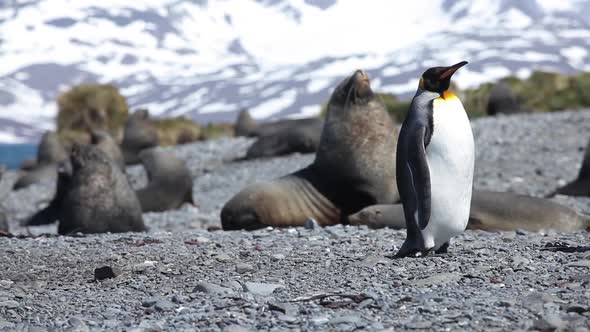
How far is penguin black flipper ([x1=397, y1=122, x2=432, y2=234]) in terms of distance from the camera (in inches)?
192

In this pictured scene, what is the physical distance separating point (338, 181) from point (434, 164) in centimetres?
295

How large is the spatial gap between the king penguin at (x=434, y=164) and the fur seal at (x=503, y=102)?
1459 cm

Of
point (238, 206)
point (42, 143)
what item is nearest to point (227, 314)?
point (238, 206)

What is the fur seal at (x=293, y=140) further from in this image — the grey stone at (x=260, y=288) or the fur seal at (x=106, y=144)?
the grey stone at (x=260, y=288)

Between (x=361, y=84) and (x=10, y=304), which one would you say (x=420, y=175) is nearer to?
(x=10, y=304)

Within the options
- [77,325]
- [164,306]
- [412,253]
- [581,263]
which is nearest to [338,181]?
[412,253]

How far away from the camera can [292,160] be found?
1335 cm

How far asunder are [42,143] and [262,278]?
1476 cm

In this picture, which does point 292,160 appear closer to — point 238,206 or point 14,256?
point 238,206

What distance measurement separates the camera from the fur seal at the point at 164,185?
434 inches

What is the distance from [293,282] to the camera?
4258mm

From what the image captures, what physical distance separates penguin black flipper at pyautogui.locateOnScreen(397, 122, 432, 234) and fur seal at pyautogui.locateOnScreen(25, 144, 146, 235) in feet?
12.4

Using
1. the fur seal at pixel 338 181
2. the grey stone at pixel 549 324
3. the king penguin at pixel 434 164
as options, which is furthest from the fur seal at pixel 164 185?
the grey stone at pixel 549 324

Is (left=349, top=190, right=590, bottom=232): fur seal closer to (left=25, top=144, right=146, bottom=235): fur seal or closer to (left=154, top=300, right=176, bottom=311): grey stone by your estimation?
(left=25, top=144, right=146, bottom=235): fur seal
